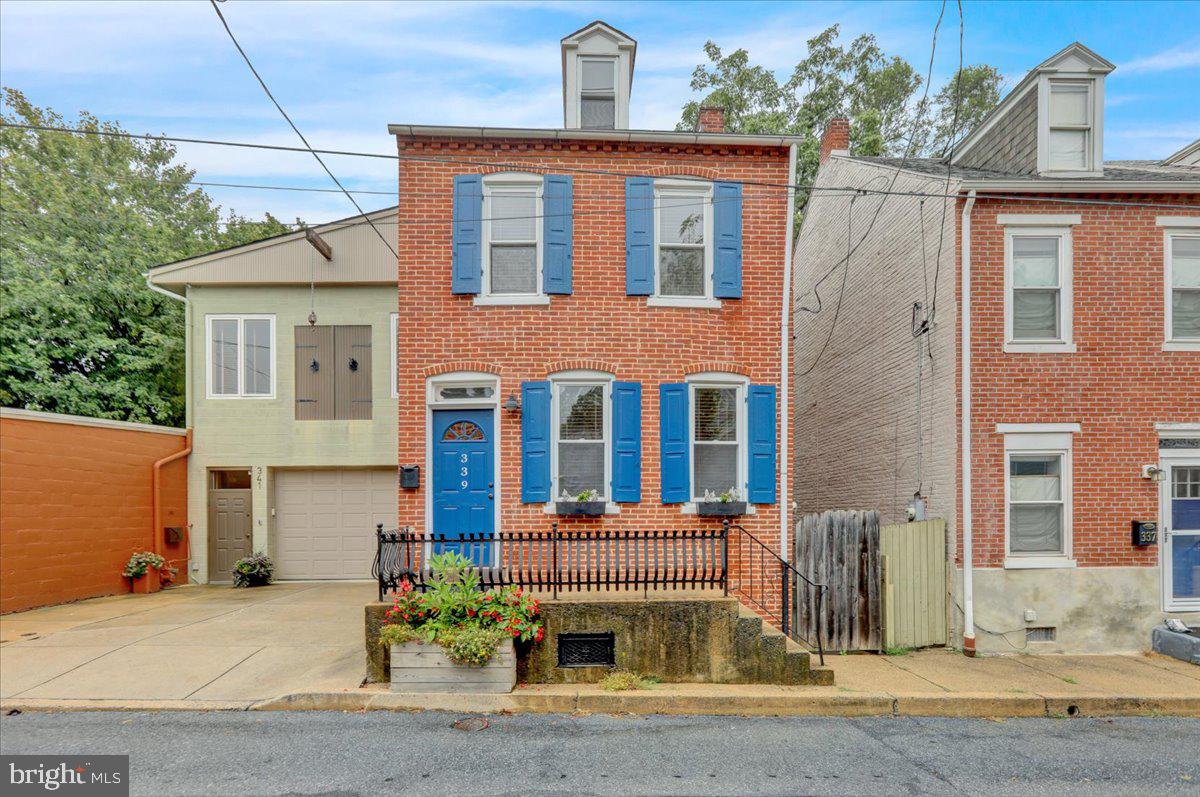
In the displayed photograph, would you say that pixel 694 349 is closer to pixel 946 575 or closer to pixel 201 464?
pixel 946 575

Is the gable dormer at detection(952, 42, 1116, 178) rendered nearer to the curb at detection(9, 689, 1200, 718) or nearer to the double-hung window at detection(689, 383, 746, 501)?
the double-hung window at detection(689, 383, 746, 501)

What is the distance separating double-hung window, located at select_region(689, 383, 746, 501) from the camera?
30.1 feet

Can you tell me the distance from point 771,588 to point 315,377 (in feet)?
31.1

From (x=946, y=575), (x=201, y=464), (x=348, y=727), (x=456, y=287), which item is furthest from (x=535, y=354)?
(x=201, y=464)

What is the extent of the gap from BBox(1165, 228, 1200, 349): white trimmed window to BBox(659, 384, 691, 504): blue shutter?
671 cm

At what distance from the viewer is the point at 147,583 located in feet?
40.1

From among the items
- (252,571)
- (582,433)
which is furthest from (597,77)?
(252,571)

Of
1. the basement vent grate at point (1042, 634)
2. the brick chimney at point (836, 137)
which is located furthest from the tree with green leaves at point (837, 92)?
the basement vent grate at point (1042, 634)

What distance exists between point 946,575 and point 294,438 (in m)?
11.6

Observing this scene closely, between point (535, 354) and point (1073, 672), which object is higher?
point (535, 354)

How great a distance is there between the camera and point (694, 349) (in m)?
9.19

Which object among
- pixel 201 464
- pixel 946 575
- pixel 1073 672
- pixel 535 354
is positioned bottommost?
pixel 1073 672

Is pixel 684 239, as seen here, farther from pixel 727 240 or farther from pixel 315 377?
pixel 315 377

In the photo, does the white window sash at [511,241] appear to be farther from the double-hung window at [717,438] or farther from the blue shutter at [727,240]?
the double-hung window at [717,438]
